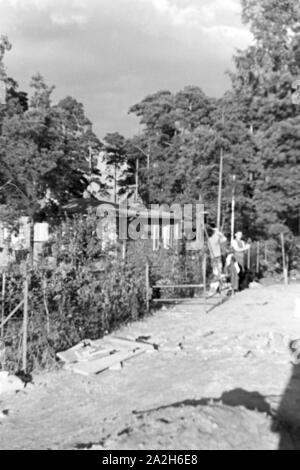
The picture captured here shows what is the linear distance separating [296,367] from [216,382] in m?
1.22

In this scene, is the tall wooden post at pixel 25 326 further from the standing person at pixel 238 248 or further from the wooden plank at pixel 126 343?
the standing person at pixel 238 248

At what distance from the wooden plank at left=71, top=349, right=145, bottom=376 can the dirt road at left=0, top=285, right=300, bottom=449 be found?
0.35 feet

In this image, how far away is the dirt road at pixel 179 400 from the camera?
387 cm

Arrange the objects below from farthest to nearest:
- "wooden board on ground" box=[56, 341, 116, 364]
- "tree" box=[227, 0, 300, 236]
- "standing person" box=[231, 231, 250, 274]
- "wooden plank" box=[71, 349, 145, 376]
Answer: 1. "tree" box=[227, 0, 300, 236]
2. "standing person" box=[231, 231, 250, 274]
3. "wooden board on ground" box=[56, 341, 116, 364]
4. "wooden plank" box=[71, 349, 145, 376]

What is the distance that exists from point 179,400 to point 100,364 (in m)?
1.68

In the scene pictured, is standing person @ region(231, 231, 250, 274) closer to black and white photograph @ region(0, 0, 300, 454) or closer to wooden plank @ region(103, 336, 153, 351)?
black and white photograph @ region(0, 0, 300, 454)

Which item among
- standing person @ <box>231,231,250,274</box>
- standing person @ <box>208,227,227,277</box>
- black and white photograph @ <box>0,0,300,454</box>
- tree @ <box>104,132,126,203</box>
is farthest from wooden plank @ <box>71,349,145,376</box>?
tree @ <box>104,132,126,203</box>

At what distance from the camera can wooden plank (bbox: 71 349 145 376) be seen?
626 cm

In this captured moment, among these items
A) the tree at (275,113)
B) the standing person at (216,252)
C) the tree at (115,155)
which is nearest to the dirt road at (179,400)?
the standing person at (216,252)

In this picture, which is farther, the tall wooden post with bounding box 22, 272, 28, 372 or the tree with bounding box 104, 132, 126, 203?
the tree with bounding box 104, 132, 126, 203

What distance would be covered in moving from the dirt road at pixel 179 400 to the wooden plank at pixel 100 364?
0.11 meters

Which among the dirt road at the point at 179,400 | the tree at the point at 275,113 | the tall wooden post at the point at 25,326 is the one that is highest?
the tree at the point at 275,113
